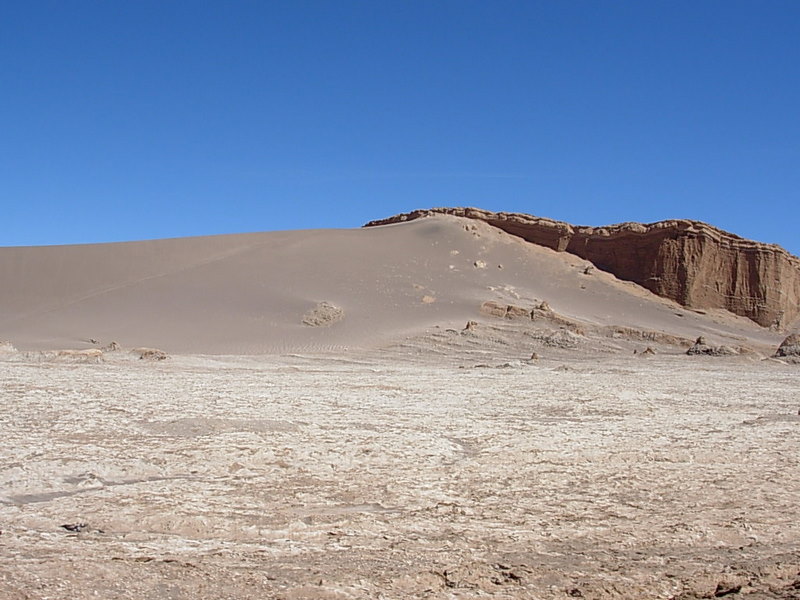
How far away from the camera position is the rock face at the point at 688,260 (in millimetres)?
42906

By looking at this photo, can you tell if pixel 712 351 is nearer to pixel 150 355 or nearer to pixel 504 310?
pixel 504 310

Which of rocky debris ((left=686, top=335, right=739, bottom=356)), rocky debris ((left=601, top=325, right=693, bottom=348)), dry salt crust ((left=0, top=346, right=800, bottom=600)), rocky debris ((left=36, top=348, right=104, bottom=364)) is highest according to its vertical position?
rocky debris ((left=601, top=325, right=693, bottom=348))

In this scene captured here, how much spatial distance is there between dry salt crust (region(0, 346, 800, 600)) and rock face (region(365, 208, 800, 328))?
33.0m

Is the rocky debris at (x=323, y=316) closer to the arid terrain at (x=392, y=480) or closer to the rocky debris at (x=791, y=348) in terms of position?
the arid terrain at (x=392, y=480)

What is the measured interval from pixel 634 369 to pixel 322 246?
26330 millimetres

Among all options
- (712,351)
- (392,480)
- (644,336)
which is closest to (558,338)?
(644,336)

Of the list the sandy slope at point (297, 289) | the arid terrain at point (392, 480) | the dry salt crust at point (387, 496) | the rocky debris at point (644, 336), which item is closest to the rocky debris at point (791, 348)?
the arid terrain at point (392, 480)

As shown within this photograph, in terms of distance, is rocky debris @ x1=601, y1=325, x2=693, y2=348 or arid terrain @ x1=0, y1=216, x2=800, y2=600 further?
rocky debris @ x1=601, y1=325, x2=693, y2=348

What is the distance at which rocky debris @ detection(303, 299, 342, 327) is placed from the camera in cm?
3030

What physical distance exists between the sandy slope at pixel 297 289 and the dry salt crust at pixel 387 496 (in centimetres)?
1703

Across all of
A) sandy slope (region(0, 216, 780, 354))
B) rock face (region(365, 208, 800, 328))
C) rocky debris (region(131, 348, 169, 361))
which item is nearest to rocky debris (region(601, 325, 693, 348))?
sandy slope (region(0, 216, 780, 354))

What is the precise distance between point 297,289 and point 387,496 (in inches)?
1176

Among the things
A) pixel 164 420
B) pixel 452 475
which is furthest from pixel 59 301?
pixel 452 475

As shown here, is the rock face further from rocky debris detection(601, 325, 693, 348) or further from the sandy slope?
rocky debris detection(601, 325, 693, 348)
